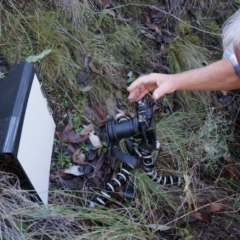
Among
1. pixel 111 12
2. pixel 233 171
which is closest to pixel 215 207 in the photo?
pixel 233 171

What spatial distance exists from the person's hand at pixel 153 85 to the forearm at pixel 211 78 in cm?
5

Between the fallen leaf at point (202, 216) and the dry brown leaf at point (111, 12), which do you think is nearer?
the fallen leaf at point (202, 216)

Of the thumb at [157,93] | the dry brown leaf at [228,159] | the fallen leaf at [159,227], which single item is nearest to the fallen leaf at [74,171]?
the fallen leaf at [159,227]

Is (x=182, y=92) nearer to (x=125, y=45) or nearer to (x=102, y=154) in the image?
(x=125, y=45)

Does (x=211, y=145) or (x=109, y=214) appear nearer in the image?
(x=109, y=214)

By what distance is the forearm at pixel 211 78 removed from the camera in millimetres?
1759

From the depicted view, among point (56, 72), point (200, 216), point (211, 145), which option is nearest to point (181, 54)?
A: point (211, 145)

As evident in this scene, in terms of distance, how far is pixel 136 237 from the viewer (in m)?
1.66

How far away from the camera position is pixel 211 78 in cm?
181

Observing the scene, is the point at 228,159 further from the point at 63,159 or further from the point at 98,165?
the point at 63,159

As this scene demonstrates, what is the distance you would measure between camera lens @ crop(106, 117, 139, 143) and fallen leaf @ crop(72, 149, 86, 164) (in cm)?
30

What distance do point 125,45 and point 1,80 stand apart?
94 centimetres

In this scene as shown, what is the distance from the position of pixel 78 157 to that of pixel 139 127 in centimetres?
42

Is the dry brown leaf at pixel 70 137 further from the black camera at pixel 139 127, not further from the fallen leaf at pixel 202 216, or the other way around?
the fallen leaf at pixel 202 216
